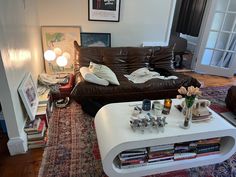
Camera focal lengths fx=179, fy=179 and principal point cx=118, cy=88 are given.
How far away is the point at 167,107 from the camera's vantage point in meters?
1.67

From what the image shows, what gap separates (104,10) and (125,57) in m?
0.88

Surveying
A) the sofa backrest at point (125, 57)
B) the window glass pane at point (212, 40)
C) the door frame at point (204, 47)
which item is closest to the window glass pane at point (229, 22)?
the window glass pane at point (212, 40)

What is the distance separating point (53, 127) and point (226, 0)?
3896 mm

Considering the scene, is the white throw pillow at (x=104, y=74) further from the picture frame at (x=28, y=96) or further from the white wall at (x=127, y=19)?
the white wall at (x=127, y=19)

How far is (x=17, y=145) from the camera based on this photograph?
1707mm

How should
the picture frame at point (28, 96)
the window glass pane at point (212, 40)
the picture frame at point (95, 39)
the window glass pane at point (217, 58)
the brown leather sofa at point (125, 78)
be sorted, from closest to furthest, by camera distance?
the picture frame at point (28, 96) < the brown leather sofa at point (125, 78) < the picture frame at point (95, 39) < the window glass pane at point (212, 40) < the window glass pane at point (217, 58)

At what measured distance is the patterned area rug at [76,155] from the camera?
5.28 ft

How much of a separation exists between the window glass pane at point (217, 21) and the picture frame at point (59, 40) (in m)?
2.74

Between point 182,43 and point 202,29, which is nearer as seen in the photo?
point 202,29

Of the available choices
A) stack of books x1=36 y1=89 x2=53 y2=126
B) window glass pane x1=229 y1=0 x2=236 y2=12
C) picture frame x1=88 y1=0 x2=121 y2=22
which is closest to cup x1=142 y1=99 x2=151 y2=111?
stack of books x1=36 y1=89 x2=53 y2=126

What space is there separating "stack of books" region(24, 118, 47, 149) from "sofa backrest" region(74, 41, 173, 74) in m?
1.10

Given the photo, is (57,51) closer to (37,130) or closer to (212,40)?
(37,130)

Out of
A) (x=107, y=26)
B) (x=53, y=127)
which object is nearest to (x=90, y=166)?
(x=53, y=127)

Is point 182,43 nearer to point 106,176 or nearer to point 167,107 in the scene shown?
point 167,107
